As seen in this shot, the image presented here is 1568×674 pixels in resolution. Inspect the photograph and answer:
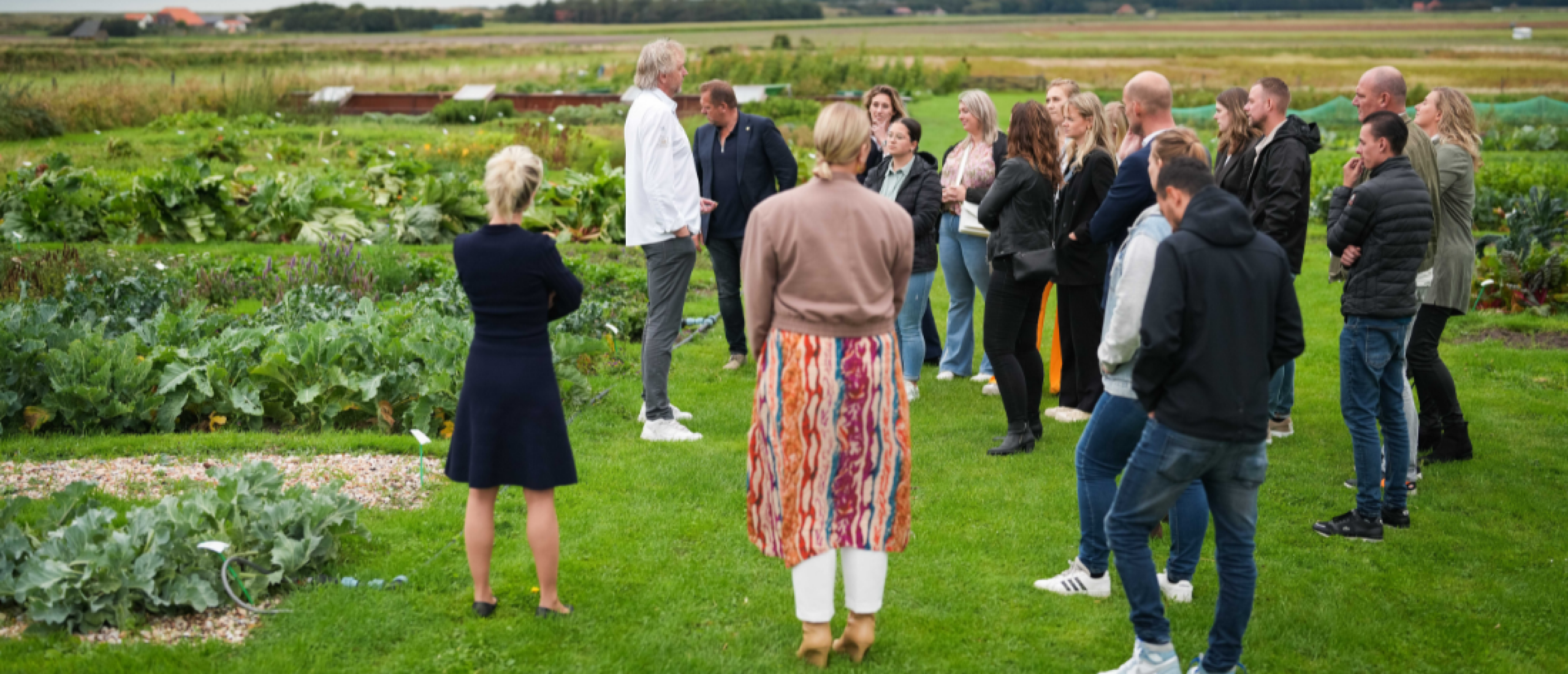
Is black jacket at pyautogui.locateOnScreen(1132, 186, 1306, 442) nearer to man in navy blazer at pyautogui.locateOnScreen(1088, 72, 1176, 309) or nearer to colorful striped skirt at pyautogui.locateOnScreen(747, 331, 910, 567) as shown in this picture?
colorful striped skirt at pyautogui.locateOnScreen(747, 331, 910, 567)

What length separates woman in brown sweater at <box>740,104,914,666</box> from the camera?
3.46 meters

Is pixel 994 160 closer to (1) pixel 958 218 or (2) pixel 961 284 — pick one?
(1) pixel 958 218

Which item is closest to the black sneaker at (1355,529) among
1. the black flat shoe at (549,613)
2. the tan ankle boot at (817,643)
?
the tan ankle boot at (817,643)

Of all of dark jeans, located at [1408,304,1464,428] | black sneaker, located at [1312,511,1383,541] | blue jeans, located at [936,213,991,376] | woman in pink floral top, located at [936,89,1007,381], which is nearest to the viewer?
black sneaker, located at [1312,511,1383,541]

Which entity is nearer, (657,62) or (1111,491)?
(1111,491)

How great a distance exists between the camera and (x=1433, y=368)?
5848 mm

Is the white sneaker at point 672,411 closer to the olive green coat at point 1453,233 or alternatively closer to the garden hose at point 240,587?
the garden hose at point 240,587

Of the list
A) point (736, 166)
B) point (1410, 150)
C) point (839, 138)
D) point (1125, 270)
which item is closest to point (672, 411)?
point (736, 166)

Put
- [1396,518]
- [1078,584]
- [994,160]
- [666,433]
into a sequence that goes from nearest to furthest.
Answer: [1078,584]
[1396,518]
[666,433]
[994,160]

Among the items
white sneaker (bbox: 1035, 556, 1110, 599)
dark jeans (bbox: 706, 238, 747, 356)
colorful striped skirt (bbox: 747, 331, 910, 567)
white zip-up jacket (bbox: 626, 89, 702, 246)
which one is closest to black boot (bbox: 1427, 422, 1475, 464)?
white sneaker (bbox: 1035, 556, 1110, 599)

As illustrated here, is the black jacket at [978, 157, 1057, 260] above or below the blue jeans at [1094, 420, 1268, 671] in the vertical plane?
above

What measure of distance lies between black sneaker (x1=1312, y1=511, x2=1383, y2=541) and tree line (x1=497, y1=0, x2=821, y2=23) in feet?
436

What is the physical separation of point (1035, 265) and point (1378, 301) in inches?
62.8

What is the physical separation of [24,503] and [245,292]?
559 centimetres
